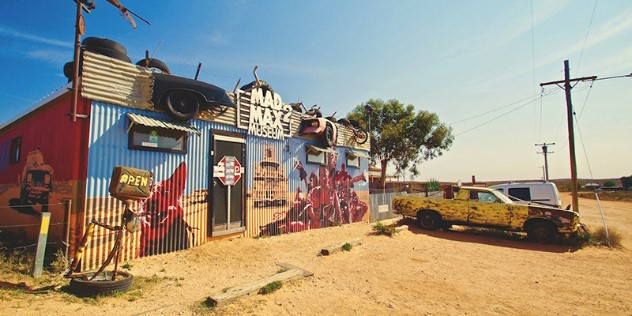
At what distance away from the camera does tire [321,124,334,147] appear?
12203 mm

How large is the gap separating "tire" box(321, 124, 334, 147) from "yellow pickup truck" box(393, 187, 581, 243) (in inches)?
162

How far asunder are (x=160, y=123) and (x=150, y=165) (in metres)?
1.03

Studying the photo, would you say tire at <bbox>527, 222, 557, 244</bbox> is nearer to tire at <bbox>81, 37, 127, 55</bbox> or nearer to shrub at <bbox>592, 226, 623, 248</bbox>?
shrub at <bbox>592, 226, 623, 248</bbox>

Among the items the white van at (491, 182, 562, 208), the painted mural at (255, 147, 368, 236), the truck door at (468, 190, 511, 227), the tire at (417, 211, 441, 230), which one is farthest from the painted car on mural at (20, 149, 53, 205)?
the white van at (491, 182, 562, 208)

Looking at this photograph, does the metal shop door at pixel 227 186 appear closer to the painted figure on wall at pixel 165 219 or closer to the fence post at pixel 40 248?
the painted figure on wall at pixel 165 219

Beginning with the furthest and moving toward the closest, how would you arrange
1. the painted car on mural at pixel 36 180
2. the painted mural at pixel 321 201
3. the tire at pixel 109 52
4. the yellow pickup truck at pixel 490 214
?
the painted mural at pixel 321 201 → the yellow pickup truck at pixel 490 214 → the painted car on mural at pixel 36 180 → the tire at pixel 109 52

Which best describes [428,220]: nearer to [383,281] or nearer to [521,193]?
[521,193]

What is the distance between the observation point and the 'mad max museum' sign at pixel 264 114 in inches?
371

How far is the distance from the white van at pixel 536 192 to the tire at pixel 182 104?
44.4 ft

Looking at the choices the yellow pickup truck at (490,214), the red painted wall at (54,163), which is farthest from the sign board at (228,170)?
the yellow pickup truck at (490,214)

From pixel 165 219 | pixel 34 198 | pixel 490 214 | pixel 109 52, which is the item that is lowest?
pixel 490 214

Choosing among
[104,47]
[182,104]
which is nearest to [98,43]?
[104,47]

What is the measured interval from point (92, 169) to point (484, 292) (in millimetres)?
8181

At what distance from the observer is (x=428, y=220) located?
12.1 meters
